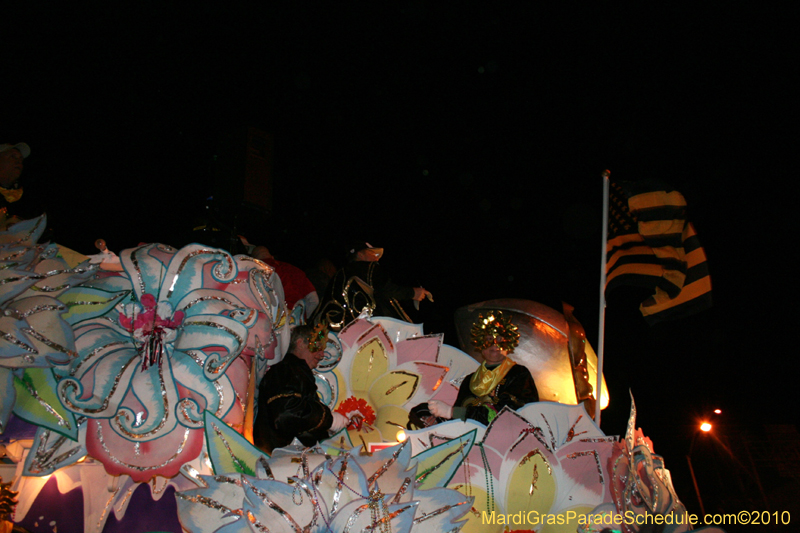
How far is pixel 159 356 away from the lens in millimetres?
2086

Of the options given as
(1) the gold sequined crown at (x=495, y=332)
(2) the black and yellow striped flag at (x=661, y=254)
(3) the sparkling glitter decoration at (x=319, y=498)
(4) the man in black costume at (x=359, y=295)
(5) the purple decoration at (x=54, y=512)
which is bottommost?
(5) the purple decoration at (x=54, y=512)

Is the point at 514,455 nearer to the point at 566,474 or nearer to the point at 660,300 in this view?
the point at 566,474

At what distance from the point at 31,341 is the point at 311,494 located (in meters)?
1.07

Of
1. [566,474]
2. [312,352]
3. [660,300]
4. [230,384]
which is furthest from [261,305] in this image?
[660,300]

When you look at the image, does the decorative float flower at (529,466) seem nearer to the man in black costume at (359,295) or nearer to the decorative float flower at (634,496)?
the decorative float flower at (634,496)

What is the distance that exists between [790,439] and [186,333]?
35.4ft

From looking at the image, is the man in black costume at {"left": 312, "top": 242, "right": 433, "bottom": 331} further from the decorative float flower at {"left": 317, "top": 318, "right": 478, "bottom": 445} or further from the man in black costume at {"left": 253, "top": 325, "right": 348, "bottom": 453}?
the man in black costume at {"left": 253, "top": 325, "right": 348, "bottom": 453}

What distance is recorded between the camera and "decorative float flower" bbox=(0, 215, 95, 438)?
1903mm

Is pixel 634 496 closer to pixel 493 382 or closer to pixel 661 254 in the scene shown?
pixel 493 382

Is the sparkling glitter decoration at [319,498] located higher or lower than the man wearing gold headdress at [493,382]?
lower

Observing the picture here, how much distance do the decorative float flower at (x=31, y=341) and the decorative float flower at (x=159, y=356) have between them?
72 millimetres

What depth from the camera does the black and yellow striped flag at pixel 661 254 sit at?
15.2 ft

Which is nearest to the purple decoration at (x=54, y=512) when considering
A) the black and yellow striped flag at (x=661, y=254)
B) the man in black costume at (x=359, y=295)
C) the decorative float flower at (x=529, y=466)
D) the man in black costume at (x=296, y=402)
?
the man in black costume at (x=296, y=402)

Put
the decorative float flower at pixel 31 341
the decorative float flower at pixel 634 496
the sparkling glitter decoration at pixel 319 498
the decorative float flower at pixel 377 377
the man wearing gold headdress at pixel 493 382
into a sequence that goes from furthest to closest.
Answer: the man wearing gold headdress at pixel 493 382, the decorative float flower at pixel 377 377, the decorative float flower at pixel 634 496, the decorative float flower at pixel 31 341, the sparkling glitter decoration at pixel 319 498
